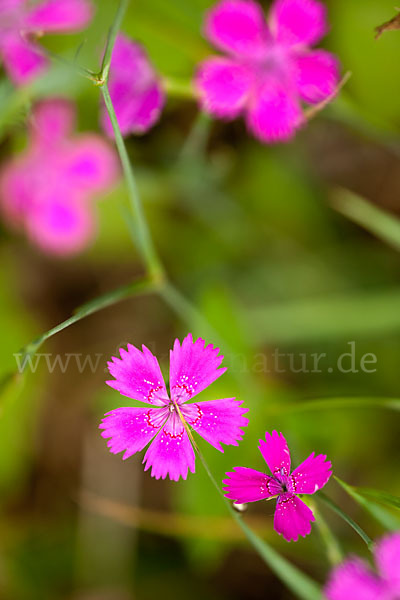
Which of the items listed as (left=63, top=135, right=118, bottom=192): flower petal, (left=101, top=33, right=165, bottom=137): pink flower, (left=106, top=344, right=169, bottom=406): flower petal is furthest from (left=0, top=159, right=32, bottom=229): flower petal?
(left=106, top=344, right=169, bottom=406): flower petal

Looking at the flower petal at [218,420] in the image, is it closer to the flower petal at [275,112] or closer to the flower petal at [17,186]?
the flower petal at [275,112]

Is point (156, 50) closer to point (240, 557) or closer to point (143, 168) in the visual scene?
point (143, 168)

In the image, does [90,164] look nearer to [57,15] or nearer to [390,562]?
[57,15]

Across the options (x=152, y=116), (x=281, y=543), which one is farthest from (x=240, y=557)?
(x=152, y=116)

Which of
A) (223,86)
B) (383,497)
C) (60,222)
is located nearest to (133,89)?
(223,86)

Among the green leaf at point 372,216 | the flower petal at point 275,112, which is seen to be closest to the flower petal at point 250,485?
the flower petal at point 275,112

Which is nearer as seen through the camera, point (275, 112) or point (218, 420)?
point (218, 420)
